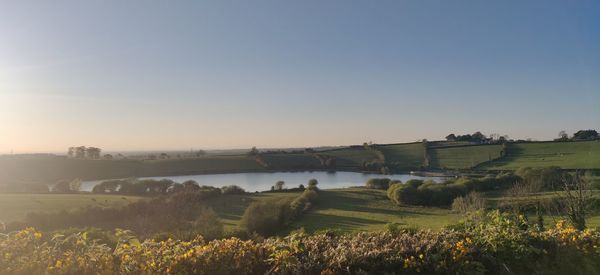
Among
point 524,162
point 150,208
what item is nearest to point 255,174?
point 524,162

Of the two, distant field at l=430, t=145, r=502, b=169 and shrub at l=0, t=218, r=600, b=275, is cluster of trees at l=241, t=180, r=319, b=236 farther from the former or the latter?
distant field at l=430, t=145, r=502, b=169

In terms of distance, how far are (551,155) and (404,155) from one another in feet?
117

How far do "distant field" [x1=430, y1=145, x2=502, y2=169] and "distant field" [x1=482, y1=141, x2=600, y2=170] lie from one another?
3.51 metres

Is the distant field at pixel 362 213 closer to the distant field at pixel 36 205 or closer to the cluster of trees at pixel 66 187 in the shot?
the distant field at pixel 36 205

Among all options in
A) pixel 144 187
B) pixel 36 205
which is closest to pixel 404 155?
pixel 144 187

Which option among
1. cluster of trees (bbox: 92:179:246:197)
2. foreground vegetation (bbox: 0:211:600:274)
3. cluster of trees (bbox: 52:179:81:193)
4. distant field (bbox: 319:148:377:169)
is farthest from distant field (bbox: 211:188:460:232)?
distant field (bbox: 319:148:377:169)

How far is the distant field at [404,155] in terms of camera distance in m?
108

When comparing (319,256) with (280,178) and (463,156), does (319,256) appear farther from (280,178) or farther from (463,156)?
(463,156)

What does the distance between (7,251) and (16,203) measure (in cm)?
5248

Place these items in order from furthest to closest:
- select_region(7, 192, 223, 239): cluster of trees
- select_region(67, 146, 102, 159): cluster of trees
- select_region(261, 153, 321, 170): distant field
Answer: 1. select_region(67, 146, 102, 159): cluster of trees
2. select_region(261, 153, 321, 170): distant field
3. select_region(7, 192, 223, 239): cluster of trees

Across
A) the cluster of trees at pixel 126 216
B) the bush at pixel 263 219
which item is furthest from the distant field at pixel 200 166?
the bush at pixel 263 219

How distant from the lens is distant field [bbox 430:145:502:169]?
98625 millimetres

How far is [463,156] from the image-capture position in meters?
105

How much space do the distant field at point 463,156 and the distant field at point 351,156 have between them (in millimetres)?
17809
